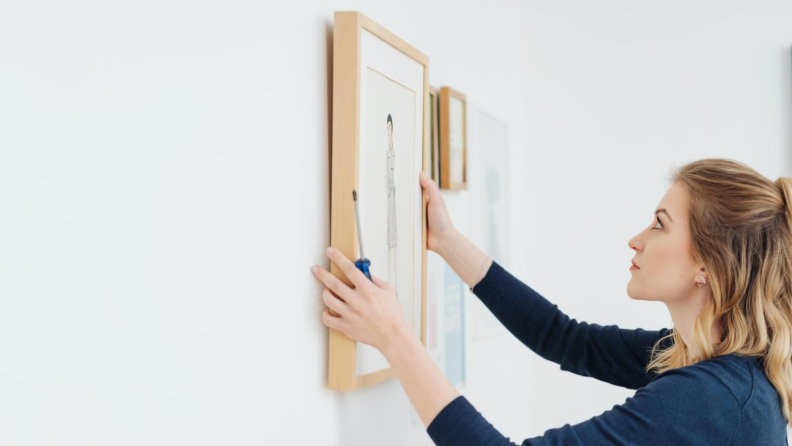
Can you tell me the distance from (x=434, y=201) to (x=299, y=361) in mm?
474

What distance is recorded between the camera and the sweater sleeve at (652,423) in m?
0.97

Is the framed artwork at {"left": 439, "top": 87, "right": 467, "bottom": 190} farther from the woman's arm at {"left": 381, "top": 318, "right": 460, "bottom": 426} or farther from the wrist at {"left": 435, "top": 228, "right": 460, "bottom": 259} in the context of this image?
the woman's arm at {"left": 381, "top": 318, "right": 460, "bottom": 426}

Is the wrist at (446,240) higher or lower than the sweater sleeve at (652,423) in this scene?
higher

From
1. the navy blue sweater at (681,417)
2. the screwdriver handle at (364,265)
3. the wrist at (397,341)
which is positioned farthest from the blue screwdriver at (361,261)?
the navy blue sweater at (681,417)

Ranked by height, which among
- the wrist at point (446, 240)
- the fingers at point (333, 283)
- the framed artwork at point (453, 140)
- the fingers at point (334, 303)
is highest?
the framed artwork at point (453, 140)

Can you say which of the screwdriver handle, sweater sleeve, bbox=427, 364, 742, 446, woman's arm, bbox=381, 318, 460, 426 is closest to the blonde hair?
sweater sleeve, bbox=427, 364, 742, 446

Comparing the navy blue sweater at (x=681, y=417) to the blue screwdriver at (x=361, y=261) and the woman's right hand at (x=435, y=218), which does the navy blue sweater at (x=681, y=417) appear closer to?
the blue screwdriver at (x=361, y=261)

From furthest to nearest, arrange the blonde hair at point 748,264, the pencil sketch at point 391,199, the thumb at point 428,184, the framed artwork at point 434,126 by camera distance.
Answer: the framed artwork at point 434,126
the thumb at point 428,184
the pencil sketch at point 391,199
the blonde hair at point 748,264

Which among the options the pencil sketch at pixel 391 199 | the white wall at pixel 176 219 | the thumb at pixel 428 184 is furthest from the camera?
the thumb at pixel 428 184

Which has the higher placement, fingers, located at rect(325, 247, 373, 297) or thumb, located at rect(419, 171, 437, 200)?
thumb, located at rect(419, 171, 437, 200)

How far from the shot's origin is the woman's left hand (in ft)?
3.51

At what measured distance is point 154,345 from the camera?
815 millimetres

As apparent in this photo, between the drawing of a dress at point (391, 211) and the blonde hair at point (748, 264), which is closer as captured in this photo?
the blonde hair at point (748, 264)

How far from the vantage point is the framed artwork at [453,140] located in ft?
5.47
